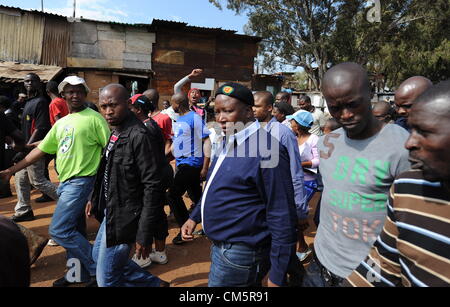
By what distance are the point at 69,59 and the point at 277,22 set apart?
37.0 feet

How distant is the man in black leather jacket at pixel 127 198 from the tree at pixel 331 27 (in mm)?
16745

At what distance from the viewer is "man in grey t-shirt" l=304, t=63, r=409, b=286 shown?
1.63 metres

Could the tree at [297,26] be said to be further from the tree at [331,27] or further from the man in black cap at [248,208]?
the man in black cap at [248,208]

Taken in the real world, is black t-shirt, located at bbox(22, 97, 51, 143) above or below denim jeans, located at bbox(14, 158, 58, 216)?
above

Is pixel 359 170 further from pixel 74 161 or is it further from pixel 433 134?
pixel 74 161

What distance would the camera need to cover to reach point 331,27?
58.7ft

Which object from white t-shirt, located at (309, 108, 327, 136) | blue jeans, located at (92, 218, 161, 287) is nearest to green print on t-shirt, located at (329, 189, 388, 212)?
blue jeans, located at (92, 218, 161, 287)

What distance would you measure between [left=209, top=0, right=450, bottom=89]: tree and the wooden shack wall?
3591 mm

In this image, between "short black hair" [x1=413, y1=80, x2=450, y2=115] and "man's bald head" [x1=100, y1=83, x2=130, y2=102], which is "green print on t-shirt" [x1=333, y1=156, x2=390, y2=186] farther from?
"man's bald head" [x1=100, y1=83, x2=130, y2=102]

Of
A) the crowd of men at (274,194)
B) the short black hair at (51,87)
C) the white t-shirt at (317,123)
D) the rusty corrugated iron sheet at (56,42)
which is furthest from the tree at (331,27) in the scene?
the crowd of men at (274,194)

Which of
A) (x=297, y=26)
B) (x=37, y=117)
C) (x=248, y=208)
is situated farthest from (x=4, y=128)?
(x=297, y=26)

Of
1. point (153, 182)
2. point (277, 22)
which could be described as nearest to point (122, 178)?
point (153, 182)
